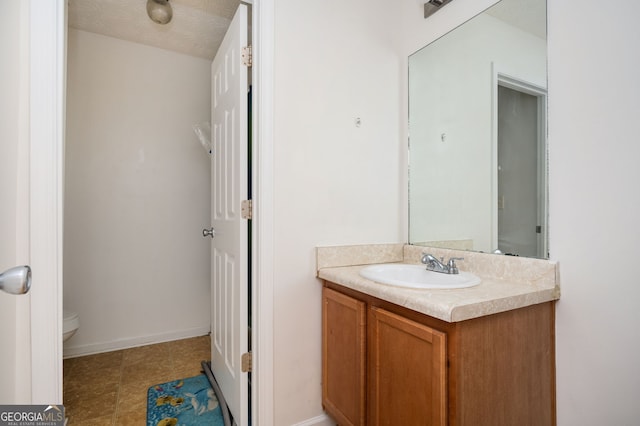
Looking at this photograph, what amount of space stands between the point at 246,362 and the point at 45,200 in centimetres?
107

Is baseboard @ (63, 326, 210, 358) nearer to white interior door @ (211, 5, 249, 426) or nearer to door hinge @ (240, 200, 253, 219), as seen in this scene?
white interior door @ (211, 5, 249, 426)

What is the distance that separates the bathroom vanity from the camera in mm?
936

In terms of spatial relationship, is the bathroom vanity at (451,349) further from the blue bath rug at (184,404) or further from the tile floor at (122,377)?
the tile floor at (122,377)

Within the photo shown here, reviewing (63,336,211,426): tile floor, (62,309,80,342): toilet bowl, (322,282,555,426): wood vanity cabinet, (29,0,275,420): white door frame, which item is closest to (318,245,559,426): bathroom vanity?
(322,282,555,426): wood vanity cabinet

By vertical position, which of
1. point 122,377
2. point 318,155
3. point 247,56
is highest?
point 247,56

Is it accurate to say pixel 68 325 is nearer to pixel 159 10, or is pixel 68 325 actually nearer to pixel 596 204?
pixel 159 10

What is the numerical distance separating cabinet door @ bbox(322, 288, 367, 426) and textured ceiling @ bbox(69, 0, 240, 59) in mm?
2112

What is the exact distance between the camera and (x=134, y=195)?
2.62m

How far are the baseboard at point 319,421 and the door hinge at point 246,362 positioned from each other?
0.36 meters

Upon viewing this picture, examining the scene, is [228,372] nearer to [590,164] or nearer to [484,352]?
[484,352]

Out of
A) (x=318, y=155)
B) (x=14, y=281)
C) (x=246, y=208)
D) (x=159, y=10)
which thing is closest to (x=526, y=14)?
(x=318, y=155)

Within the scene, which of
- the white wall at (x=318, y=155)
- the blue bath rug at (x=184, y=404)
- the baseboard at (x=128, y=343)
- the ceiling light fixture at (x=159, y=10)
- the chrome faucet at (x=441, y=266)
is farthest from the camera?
the baseboard at (x=128, y=343)

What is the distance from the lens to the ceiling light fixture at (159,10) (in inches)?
83.1

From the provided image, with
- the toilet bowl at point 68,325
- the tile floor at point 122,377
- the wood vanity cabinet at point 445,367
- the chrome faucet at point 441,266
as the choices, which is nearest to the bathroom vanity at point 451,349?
the wood vanity cabinet at point 445,367
